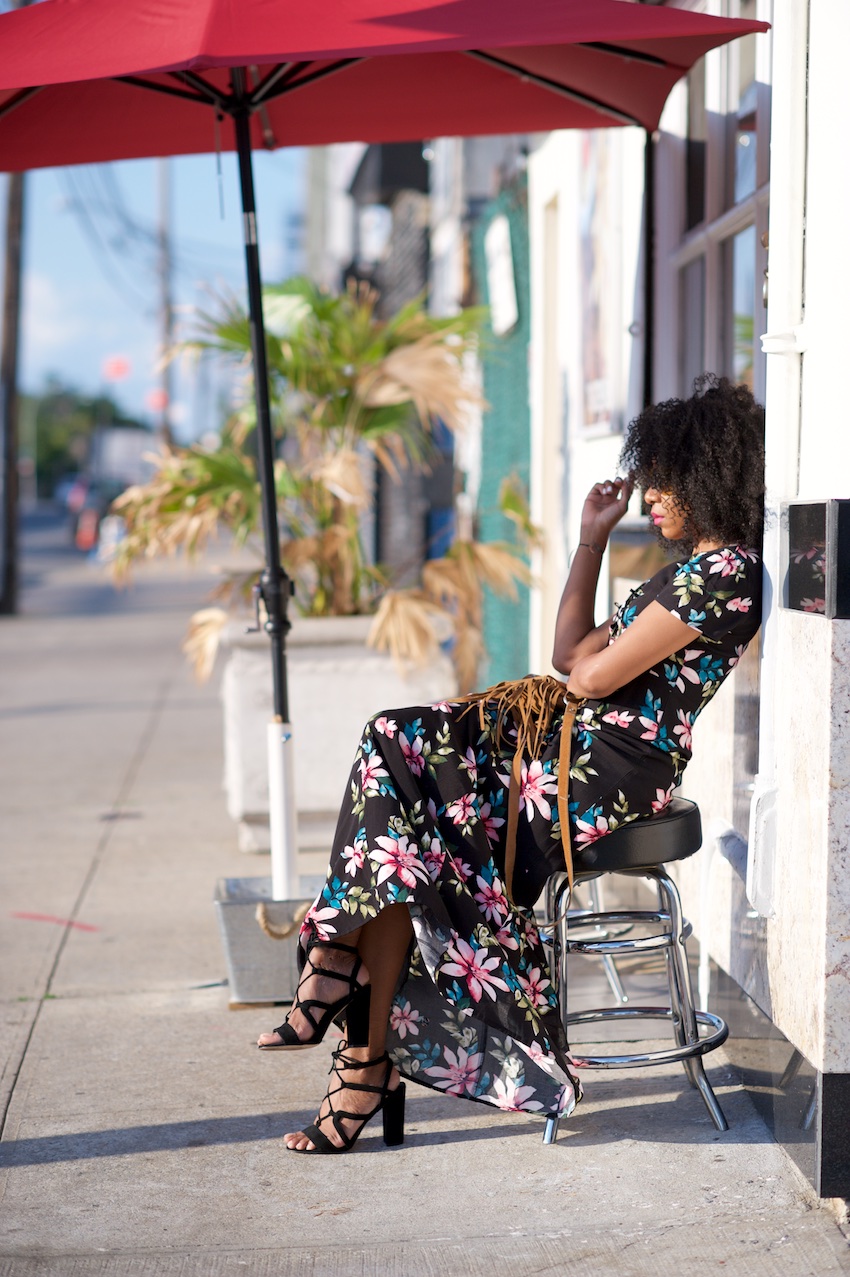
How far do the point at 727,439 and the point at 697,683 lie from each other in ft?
1.73

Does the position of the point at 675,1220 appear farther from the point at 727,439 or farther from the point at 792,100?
the point at 792,100

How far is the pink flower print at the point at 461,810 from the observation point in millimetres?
3025

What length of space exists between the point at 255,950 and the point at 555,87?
260 cm

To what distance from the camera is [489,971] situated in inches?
119

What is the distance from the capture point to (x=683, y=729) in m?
3.08

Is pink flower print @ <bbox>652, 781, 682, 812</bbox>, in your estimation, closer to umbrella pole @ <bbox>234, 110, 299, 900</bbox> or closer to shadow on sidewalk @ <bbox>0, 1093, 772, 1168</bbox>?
shadow on sidewalk @ <bbox>0, 1093, 772, 1168</bbox>

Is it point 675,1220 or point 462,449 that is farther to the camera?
point 462,449

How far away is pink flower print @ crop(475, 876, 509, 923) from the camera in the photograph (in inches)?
120

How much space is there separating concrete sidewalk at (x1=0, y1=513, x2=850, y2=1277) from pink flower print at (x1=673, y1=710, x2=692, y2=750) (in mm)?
859

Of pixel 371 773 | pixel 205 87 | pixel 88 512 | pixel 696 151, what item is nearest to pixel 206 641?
pixel 205 87

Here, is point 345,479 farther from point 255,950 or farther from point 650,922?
point 650,922

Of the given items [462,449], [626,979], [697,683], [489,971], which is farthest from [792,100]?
[462,449]

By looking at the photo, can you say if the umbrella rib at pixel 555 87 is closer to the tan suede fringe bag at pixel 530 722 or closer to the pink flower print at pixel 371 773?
the tan suede fringe bag at pixel 530 722

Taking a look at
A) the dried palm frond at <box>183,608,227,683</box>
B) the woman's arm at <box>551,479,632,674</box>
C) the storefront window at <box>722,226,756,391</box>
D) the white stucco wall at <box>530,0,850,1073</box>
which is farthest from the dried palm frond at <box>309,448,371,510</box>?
the white stucco wall at <box>530,0,850,1073</box>
